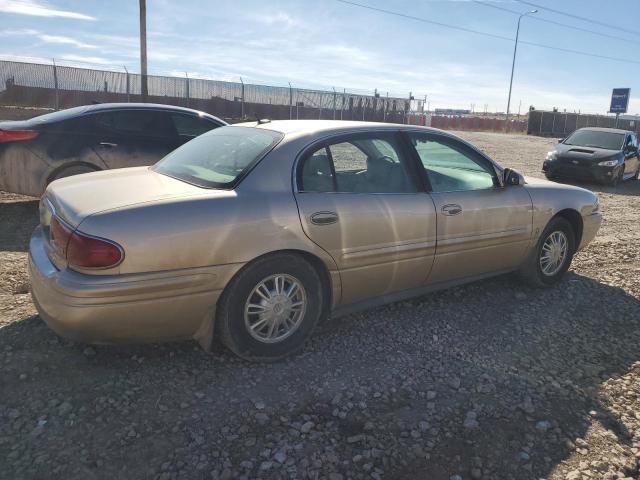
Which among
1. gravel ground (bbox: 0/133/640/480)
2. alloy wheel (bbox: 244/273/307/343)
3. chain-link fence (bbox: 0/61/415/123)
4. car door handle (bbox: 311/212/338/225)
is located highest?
chain-link fence (bbox: 0/61/415/123)

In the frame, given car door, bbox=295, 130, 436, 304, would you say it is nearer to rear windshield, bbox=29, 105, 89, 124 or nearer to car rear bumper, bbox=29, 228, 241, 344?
car rear bumper, bbox=29, 228, 241, 344

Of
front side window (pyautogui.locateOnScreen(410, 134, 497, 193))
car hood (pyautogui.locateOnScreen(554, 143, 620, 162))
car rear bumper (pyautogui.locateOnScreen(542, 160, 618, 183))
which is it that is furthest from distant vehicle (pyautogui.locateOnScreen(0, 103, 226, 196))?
car hood (pyautogui.locateOnScreen(554, 143, 620, 162))

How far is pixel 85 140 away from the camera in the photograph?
658 cm

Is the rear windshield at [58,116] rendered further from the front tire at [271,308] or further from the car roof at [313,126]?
the front tire at [271,308]

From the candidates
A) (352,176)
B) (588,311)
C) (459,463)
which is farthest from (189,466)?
(588,311)

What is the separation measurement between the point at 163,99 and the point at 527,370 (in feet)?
84.8

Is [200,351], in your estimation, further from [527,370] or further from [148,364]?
[527,370]

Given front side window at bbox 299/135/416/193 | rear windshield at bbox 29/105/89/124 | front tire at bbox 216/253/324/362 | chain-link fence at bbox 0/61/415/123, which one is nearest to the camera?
front tire at bbox 216/253/324/362

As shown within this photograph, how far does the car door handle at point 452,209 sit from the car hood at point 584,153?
33.7ft

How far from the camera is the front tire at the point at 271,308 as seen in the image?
3.16m

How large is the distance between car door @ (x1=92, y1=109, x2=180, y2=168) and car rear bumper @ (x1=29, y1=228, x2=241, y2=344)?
3.85 metres

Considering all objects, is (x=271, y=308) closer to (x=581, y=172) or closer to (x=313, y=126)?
(x=313, y=126)

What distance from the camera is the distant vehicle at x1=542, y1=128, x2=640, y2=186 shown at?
1268 cm

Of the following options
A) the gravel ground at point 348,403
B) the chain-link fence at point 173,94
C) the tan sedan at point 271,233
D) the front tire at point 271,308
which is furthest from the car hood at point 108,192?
the chain-link fence at point 173,94
